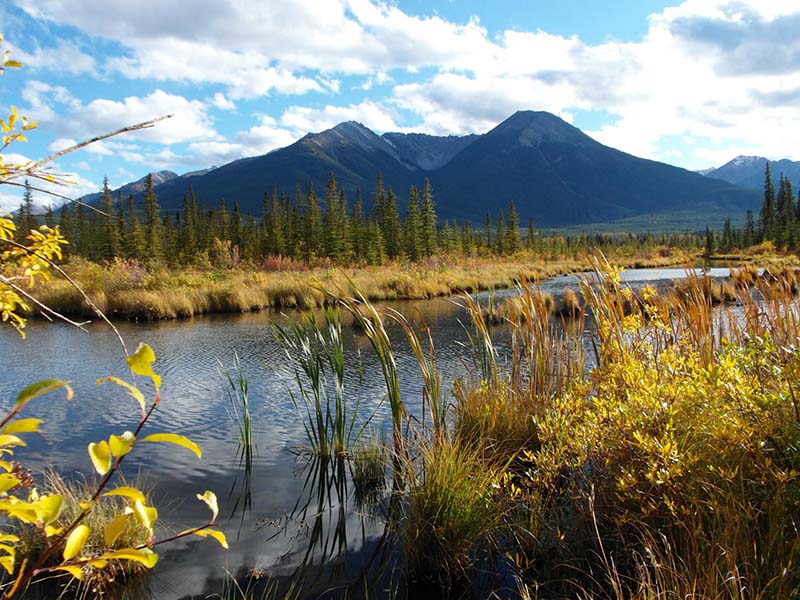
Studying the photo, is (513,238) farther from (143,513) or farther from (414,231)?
(143,513)

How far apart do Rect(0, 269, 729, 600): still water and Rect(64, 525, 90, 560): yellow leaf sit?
327 cm

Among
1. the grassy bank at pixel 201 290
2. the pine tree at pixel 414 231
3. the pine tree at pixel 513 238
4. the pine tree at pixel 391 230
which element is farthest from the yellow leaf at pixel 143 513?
the pine tree at pixel 513 238

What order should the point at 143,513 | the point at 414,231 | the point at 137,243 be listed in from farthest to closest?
the point at 414,231 → the point at 137,243 → the point at 143,513

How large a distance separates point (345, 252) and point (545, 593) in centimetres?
4341

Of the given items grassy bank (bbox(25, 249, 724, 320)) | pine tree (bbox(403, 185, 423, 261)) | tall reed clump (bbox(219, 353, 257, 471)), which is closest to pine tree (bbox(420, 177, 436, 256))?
pine tree (bbox(403, 185, 423, 261))

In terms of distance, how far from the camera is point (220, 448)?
6785 mm

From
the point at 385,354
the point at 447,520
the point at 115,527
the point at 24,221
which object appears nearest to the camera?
the point at 115,527

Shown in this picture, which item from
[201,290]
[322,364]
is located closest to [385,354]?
[322,364]

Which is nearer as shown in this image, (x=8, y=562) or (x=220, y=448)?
(x=8, y=562)

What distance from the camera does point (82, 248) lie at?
2350 inches

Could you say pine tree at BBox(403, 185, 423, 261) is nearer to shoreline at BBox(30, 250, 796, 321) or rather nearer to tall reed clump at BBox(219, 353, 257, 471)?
shoreline at BBox(30, 250, 796, 321)

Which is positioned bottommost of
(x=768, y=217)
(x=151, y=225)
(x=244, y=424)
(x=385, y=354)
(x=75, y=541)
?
(x=244, y=424)

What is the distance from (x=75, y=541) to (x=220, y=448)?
244 inches

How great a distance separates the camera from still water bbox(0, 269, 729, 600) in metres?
4.30
